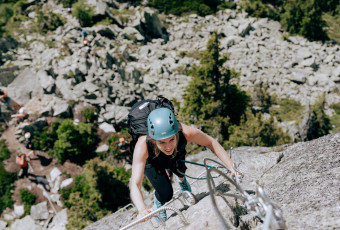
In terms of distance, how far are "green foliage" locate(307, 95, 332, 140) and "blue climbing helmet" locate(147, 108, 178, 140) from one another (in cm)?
2557

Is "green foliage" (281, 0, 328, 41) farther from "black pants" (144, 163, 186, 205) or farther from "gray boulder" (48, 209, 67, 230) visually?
"black pants" (144, 163, 186, 205)

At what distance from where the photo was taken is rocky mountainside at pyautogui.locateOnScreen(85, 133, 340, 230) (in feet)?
10.2

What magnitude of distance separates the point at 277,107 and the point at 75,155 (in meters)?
25.1

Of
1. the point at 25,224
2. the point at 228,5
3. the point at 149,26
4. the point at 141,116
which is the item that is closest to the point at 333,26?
the point at 228,5

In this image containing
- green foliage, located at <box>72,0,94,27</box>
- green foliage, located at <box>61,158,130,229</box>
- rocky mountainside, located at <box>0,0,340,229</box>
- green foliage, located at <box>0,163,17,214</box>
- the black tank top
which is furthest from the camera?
green foliage, located at <box>72,0,94,27</box>

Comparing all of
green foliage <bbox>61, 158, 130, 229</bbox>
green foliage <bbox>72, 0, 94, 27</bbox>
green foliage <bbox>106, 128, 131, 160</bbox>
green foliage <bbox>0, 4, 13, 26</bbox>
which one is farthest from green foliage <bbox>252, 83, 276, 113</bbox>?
green foliage <bbox>0, 4, 13, 26</bbox>

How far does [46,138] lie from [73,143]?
2.29 m

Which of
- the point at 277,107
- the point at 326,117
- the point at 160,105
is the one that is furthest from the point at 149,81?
the point at 160,105

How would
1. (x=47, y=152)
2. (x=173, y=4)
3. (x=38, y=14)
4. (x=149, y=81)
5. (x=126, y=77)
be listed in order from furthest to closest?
(x=173, y=4) < (x=38, y=14) < (x=149, y=81) < (x=126, y=77) < (x=47, y=152)

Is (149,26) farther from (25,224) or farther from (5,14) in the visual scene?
(25,224)

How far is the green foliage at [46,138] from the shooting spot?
18.2m

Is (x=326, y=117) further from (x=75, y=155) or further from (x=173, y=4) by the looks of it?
(x=173, y=4)

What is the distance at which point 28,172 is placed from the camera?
1703cm

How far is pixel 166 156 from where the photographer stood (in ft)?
14.2
